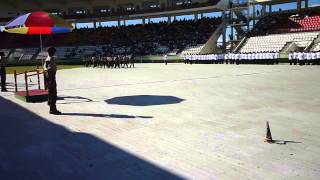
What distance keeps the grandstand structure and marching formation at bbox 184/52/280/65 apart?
13.7 ft

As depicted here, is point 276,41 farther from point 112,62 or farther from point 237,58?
point 112,62

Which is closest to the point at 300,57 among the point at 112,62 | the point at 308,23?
the point at 308,23

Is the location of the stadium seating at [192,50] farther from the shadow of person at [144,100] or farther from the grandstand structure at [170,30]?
the shadow of person at [144,100]

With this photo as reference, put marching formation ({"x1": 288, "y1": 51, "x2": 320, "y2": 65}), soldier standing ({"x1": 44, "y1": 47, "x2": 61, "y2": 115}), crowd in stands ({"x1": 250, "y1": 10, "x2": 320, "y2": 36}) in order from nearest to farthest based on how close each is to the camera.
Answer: soldier standing ({"x1": 44, "y1": 47, "x2": 61, "y2": 115}) < marching formation ({"x1": 288, "y1": 51, "x2": 320, "y2": 65}) < crowd in stands ({"x1": 250, "y1": 10, "x2": 320, "y2": 36})

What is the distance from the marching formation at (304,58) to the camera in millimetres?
31516

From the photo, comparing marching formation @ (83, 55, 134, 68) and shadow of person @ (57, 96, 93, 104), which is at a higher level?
marching formation @ (83, 55, 134, 68)

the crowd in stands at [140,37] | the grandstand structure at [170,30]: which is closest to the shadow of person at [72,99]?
the grandstand structure at [170,30]

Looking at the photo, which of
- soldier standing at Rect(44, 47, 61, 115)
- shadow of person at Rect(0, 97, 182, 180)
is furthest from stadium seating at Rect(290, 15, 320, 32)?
shadow of person at Rect(0, 97, 182, 180)

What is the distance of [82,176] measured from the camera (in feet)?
19.0

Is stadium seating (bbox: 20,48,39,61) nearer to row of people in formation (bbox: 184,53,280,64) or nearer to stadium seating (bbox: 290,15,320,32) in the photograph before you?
row of people in formation (bbox: 184,53,280,64)

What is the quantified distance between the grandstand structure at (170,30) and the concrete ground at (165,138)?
3081cm

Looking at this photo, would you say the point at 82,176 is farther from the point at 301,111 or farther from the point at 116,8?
the point at 116,8

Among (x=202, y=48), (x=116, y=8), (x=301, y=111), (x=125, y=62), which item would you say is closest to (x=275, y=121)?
Answer: (x=301, y=111)

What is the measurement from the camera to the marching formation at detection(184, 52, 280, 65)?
120ft
